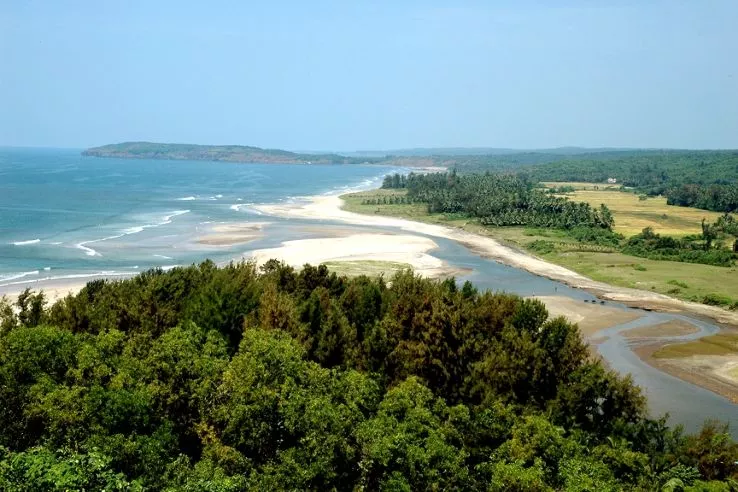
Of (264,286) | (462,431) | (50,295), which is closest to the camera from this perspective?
(462,431)

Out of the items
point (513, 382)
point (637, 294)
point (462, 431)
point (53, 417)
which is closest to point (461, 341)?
point (513, 382)

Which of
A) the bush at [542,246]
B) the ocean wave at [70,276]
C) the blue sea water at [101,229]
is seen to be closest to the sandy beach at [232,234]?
the blue sea water at [101,229]

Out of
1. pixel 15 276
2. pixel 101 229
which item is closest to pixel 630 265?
pixel 15 276

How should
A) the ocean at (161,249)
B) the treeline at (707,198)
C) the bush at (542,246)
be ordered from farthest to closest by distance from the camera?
the treeline at (707,198)
the bush at (542,246)
the ocean at (161,249)

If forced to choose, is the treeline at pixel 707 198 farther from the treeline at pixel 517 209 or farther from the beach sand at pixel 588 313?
the beach sand at pixel 588 313

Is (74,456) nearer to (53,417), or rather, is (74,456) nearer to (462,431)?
(53,417)
